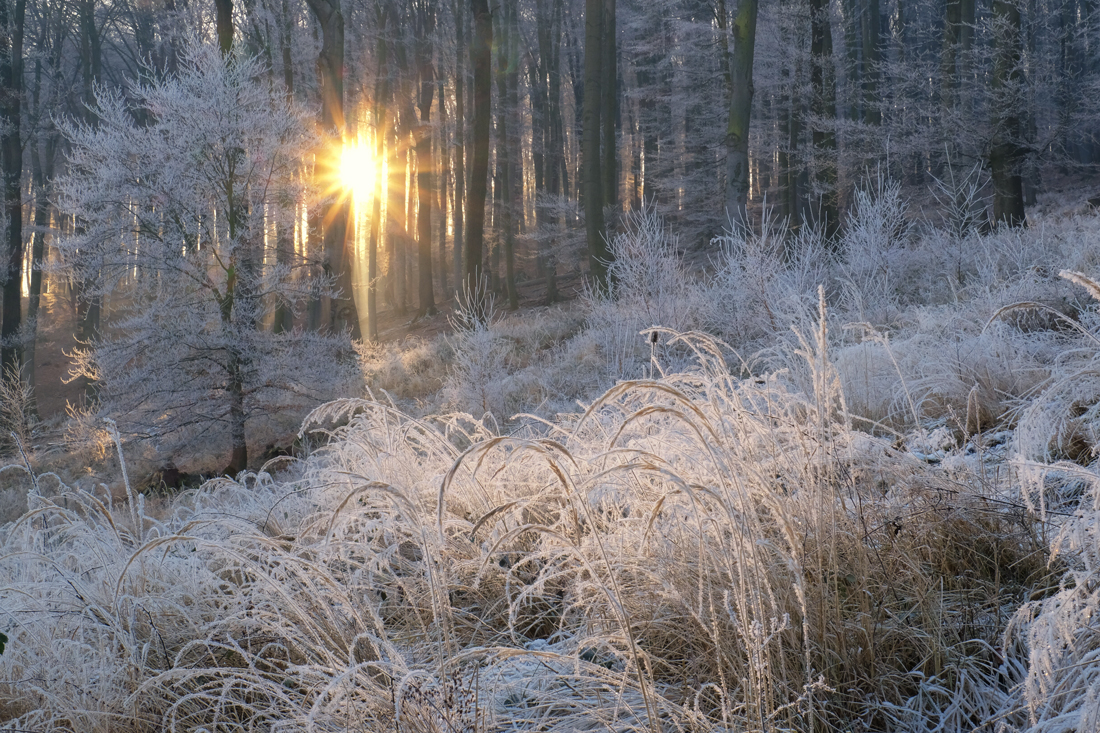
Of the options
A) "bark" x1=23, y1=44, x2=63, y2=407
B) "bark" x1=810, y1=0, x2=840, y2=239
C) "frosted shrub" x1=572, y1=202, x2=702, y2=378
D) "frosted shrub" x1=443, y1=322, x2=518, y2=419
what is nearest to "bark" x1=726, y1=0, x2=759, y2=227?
"bark" x1=810, y1=0, x2=840, y2=239

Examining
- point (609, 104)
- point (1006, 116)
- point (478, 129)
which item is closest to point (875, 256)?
point (1006, 116)

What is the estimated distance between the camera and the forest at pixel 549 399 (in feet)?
5.60

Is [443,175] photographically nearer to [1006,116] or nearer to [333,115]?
[333,115]

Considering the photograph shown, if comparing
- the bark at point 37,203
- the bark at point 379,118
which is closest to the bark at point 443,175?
the bark at point 379,118

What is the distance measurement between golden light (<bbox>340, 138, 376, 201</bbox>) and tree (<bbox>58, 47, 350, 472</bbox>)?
4.55 metres

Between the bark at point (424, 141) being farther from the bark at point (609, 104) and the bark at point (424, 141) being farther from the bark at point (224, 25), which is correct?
the bark at point (224, 25)

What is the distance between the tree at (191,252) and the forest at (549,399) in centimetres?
6

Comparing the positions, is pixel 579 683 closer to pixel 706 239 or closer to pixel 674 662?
pixel 674 662

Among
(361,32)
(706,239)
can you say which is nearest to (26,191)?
(361,32)

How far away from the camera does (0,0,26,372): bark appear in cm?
1688

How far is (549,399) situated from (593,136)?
31.5ft

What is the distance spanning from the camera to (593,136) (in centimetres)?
1678

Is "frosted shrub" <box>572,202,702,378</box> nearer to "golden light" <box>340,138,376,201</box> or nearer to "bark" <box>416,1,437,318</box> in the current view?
"golden light" <box>340,138,376,201</box>

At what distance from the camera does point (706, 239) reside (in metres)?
25.1
